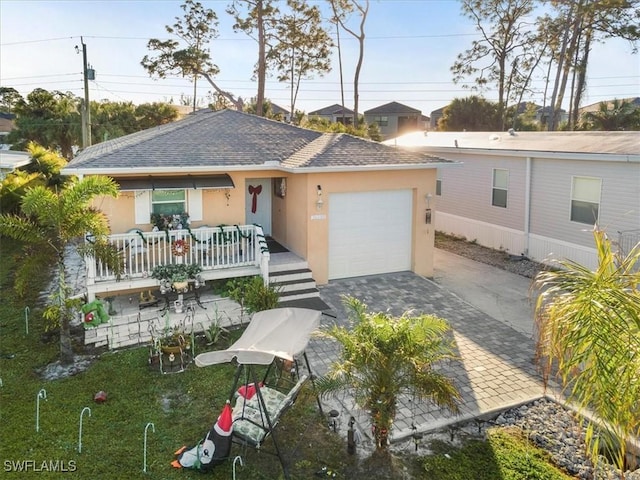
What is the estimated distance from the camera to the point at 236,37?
34781 millimetres

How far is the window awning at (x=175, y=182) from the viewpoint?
12.7m

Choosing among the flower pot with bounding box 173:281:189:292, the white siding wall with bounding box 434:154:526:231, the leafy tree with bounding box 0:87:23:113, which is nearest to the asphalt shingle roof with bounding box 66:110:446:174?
the flower pot with bounding box 173:281:189:292

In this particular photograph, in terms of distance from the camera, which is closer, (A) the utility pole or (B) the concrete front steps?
(B) the concrete front steps

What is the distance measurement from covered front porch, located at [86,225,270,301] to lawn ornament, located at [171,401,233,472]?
19.4ft

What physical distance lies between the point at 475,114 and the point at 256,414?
42.2 meters

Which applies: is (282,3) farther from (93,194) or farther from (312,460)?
(312,460)

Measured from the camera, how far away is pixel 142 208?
13359 millimetres

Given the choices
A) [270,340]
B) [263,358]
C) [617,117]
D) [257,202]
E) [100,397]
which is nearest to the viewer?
[263,358]

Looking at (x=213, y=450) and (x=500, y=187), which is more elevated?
(x=500, y=187)

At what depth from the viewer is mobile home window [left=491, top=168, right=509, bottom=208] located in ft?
61.6

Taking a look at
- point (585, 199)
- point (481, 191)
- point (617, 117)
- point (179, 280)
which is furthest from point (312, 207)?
point (617, 117)

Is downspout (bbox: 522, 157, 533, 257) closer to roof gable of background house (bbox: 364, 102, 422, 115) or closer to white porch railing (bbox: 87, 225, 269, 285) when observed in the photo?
white porch railing (bbox: 87, 225, 269, 285)

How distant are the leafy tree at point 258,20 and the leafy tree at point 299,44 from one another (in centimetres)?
108

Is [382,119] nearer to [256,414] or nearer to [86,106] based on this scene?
[86,106]
